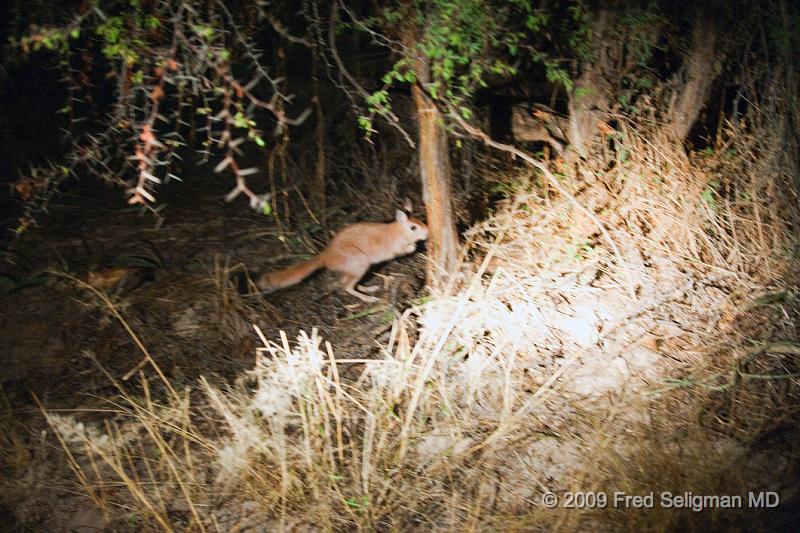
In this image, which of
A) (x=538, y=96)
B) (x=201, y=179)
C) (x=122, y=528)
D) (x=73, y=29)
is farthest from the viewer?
(x=201, y=179)

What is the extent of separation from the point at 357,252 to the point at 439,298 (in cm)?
109

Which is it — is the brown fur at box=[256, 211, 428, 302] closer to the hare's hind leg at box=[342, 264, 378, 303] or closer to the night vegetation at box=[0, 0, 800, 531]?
the hare's hind leg at box=[342, 264, 378, 303]

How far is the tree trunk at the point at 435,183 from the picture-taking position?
14.9 ft

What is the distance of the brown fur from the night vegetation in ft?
0.62

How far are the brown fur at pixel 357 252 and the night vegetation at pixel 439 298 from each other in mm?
188

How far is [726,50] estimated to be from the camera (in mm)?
5199

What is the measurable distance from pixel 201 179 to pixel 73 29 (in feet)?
14.5

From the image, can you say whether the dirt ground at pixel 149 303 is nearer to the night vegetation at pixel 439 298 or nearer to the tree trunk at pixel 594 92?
the night vegetation at pixel 439 298

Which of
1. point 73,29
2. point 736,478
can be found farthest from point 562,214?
point 73,29

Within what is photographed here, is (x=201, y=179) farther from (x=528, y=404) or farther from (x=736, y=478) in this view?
(x=736, y=478)

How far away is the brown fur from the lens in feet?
17.4

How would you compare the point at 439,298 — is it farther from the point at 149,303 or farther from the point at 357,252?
the point at 149,303

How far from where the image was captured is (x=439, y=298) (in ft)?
15.2

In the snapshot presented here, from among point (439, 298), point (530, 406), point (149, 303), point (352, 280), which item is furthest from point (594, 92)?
point (149, 303)
